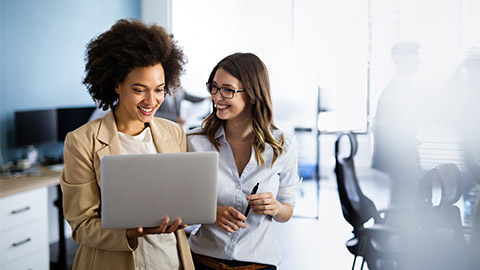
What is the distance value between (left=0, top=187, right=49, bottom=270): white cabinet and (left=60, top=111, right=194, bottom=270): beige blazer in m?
1.62

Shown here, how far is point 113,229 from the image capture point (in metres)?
1.28

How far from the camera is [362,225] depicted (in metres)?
2.79

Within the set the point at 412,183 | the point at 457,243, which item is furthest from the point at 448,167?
the point at 457,243

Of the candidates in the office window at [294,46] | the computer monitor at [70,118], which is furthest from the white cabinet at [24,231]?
the office window at [294,46]

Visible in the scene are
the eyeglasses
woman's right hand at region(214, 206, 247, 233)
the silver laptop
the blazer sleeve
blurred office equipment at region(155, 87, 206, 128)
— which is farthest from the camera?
blurred office equipment at region(155, 87, 206, 128)

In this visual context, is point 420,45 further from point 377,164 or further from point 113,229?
point 113,229

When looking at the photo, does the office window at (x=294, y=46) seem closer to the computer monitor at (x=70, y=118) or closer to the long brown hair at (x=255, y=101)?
the computer monitor at (x=70, y=118)

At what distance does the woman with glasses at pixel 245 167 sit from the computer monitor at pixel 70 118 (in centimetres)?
247

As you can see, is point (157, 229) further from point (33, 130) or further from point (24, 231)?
point (33, 130)

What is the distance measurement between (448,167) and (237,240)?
6.33ft

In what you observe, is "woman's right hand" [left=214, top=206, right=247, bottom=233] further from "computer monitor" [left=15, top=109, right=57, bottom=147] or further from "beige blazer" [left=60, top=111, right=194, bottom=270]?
"computer monitor" [left=15, top=109, right=57, bottom=147]

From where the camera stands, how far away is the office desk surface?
108 inches

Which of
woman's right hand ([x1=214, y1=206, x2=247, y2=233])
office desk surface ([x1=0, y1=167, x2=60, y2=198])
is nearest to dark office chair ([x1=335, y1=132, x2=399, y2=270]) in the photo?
woman's right hand ([x1=214, y1=206, x2=247, y2=233])

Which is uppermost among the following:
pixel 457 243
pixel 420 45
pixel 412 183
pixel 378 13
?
pixel 378 13
